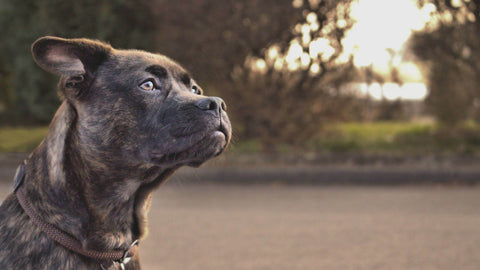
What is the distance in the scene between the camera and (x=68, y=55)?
2852mm

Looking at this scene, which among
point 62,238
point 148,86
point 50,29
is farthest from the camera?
point 50,29

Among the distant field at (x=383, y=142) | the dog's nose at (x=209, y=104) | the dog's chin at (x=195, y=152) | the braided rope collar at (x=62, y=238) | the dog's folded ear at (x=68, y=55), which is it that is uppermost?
the dog's folded ear at (x=68, y=55)

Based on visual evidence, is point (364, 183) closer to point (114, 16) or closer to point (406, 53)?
point (114, 16)

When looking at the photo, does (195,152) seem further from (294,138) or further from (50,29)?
(50,29)

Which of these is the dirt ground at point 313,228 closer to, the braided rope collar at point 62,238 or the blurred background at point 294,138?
the blurred background at point 294,138

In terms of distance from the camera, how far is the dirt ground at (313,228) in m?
5.55

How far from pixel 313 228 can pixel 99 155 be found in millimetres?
4334

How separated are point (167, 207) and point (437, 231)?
3254 millimetres

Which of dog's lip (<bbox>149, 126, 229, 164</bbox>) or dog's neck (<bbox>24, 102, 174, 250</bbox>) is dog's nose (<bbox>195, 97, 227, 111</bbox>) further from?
dog's neck (<bbox>24, 102, 174, 250</bbox>)

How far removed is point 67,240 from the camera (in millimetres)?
2709

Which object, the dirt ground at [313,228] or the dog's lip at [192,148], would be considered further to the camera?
the dirt ground at [313,228]

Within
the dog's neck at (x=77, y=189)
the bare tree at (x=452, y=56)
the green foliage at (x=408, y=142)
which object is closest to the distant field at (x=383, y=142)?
the green foliage at (x=408, y=142)

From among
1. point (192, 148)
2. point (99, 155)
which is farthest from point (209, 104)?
point (99, 155)

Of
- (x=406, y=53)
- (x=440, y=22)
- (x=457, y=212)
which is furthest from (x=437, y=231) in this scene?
(x=406, y=53)
